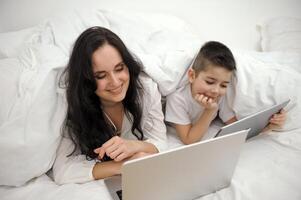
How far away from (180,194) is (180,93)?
0.42 m

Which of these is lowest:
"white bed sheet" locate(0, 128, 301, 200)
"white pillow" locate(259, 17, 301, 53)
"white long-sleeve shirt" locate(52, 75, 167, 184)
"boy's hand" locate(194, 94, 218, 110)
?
"white bed sheet" locate(0, 128, 301, 200)

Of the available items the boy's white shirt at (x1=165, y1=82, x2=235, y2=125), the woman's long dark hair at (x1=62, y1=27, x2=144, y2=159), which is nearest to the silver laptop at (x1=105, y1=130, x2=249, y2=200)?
the woman's long dark hair at (x1=62, y1=27, x2=144, y2=159)

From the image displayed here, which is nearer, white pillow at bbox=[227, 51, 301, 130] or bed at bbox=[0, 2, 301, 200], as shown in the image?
bed at bbox=[0, 2, 301, 200]

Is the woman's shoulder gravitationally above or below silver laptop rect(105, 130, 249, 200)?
above

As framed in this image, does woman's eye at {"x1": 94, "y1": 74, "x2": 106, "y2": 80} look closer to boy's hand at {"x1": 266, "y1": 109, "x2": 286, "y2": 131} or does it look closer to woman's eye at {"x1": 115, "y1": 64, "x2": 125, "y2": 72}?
woman's eye at {"x1": 115, "y1": 64, "x2": 125, "y2": 72}

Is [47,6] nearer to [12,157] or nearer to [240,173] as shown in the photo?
[12,157]

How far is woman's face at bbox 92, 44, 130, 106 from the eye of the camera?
0.78 m

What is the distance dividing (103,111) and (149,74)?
213 millimetres

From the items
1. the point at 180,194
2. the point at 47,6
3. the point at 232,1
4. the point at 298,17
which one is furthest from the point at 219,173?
the point at 298,17

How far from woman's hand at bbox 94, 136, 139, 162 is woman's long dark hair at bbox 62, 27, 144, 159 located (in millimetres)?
126

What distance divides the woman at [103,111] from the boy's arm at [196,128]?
0.09m

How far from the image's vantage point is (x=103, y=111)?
3.14ft

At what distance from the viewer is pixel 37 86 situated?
0.83 m

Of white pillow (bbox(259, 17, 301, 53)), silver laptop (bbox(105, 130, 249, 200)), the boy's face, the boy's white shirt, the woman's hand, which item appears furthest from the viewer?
white pillow (bbox(259, 17, 301, 53))
